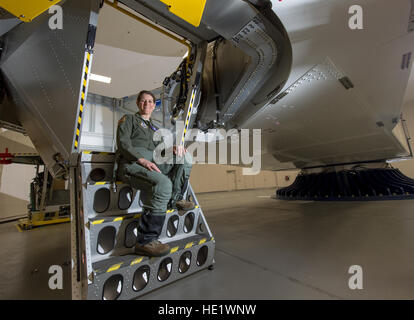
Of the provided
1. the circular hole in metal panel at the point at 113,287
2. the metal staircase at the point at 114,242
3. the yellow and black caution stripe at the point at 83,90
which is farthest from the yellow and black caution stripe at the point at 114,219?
the yellow and black caution stripe at the point at 83,90

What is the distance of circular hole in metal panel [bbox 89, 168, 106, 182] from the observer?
165cm

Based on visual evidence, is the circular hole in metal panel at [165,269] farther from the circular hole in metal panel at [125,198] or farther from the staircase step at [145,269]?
the circular hole in metal panel at [125,198]

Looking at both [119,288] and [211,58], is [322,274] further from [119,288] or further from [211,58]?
[211,58]

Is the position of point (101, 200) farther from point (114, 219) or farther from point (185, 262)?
point (185, 262)

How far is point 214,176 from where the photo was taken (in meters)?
14.9

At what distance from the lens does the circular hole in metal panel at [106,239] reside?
A: 1.39 m

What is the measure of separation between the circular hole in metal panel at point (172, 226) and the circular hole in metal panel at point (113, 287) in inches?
22.5

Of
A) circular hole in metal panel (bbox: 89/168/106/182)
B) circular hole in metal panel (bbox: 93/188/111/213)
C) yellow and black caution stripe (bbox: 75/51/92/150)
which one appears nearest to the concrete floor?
circular hole in metal panel (bbox: 93/188/111/213)

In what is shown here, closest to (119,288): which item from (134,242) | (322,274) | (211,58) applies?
(134,242)

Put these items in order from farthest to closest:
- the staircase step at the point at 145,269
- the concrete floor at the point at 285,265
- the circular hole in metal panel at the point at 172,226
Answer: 1. the circular hole in metal panel at the point at 172,226
2. the concrete floor at the point at 285,265
3. the staircase step at the point at 145,269

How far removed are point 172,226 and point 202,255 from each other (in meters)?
0.41

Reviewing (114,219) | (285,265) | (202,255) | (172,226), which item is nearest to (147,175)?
(114,219)

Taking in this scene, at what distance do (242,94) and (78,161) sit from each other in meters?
2.40

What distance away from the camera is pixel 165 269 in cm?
150
